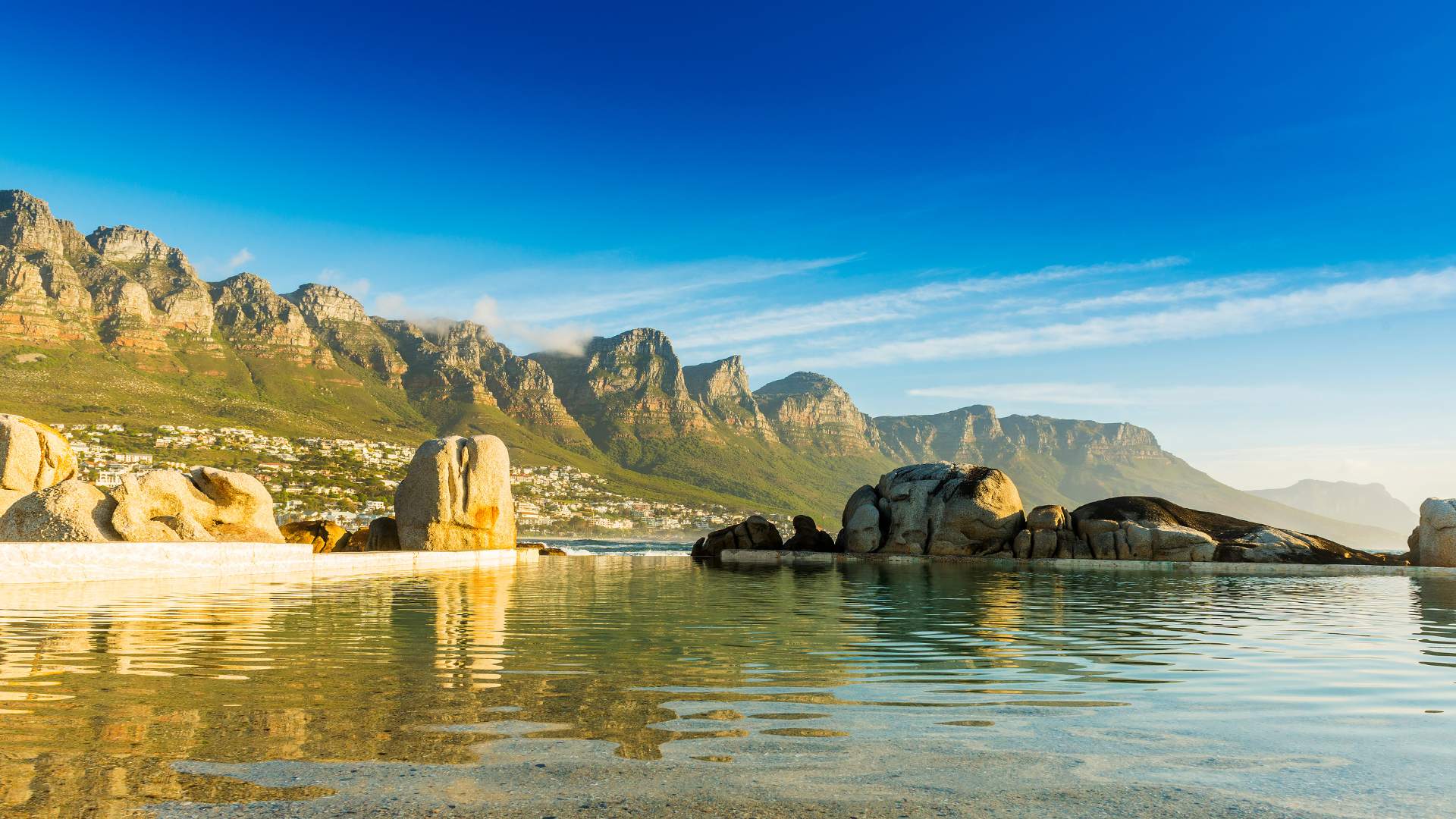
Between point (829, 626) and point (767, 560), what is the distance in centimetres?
3784

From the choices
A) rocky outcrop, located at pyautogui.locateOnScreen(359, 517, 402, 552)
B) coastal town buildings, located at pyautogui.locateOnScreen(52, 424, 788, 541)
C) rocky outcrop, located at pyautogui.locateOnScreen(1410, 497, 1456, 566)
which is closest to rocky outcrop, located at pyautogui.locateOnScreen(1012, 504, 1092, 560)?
rocky outcrop, located at pyautogui.locateOnScreen(1410, 497, 1456, 566)

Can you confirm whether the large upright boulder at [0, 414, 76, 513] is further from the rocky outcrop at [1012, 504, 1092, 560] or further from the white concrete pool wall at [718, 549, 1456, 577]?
the rocky outcrop at [1012, 504, 1092, 560]

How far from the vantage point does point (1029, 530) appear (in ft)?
162

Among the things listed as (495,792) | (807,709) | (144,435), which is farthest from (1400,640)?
(144,435)

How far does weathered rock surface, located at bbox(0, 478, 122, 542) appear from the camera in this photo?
76.6 ft

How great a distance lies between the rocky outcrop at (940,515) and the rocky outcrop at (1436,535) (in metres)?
18.5

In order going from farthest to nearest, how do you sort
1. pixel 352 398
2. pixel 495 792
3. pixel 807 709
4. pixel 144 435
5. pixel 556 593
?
1. pixel 352 398
2. pixel 144 435
3. pixel 556 593
4. pixel 807 709
5. pixel 495 792

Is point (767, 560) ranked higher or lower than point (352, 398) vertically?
lower

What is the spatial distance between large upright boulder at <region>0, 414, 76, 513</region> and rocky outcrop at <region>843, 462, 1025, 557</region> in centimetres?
3986

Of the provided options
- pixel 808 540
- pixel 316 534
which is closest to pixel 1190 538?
pixel 808 540

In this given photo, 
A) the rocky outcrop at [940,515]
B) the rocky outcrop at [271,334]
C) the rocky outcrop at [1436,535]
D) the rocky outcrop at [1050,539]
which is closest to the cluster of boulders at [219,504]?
the rocky outcrop at [940,515]

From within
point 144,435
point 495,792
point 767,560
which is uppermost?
point 144,435

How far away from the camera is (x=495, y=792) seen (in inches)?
185

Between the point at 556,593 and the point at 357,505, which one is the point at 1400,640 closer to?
the point at 556,593
